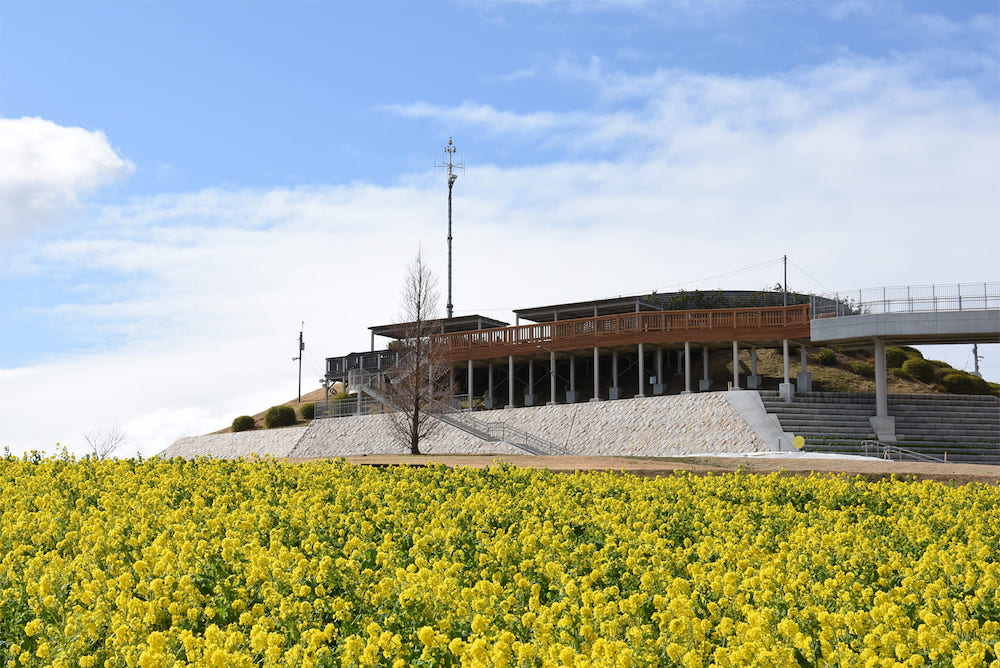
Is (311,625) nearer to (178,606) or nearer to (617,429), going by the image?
(178,606)

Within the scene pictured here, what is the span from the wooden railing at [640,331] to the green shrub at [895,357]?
12245mm

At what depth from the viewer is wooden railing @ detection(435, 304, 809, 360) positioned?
3659 centimetres

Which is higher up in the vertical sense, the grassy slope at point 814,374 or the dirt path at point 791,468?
the grassy slope at point 814,374

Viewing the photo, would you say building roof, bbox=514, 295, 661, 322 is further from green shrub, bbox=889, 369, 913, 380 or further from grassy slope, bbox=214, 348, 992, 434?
green shrub, bbox=889, 369, 913, 380

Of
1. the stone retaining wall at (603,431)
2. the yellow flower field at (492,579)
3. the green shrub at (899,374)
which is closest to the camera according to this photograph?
the yellow flower field at (492,579)

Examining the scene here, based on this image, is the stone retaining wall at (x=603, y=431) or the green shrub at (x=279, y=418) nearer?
the stone retaining wall at (x=603, y=431)

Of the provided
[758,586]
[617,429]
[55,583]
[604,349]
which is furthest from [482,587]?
[604,349]

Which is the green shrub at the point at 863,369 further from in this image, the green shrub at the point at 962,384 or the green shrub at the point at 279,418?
the green shrub at the point at 279,418

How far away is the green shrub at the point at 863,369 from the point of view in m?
43.1

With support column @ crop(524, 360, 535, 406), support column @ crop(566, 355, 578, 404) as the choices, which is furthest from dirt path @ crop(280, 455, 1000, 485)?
support column @ crop(524, 360, 535, 406)

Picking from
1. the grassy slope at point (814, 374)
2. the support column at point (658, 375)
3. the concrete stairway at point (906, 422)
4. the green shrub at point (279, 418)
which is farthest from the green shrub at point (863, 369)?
the green shrub at point (279, 418)

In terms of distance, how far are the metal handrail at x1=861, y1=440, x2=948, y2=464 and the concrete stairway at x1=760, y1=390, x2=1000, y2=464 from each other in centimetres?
38

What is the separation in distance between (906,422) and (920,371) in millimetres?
11542

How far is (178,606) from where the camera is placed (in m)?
6.14
